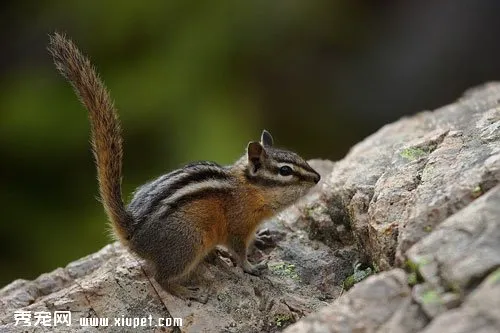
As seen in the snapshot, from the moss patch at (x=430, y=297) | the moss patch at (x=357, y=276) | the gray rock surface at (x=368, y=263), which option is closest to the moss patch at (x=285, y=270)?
the gray rock surface at (x=368, y=263)

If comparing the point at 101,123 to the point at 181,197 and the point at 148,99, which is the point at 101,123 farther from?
the point at 148,99

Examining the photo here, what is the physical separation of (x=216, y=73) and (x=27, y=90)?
2.20m

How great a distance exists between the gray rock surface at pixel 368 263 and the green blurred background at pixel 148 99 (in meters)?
3.21

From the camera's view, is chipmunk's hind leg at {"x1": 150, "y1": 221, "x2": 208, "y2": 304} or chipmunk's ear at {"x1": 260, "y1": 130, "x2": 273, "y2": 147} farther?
chipmunk's ear at {"x1": 260, "y1": 130, "x2": 273, "y2": 147}

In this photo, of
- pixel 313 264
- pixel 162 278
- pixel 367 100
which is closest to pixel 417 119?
pixel 313 264

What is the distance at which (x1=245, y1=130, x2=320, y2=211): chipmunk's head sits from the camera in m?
5.25

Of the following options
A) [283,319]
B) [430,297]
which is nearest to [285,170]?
[283,319]

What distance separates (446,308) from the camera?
3113 millimetres

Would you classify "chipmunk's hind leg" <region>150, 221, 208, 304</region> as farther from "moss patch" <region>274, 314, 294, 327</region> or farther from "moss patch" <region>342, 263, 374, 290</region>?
"moss patch" <region>342, 263, 374, 290</region>

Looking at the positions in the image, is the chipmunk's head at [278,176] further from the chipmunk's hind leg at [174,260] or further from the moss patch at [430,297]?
→ the moss patch at [430,297]

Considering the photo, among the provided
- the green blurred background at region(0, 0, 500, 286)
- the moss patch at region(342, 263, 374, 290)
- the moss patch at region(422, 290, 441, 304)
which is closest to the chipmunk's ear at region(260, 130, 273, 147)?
the moss patch at region(342, 263, 374, 290)

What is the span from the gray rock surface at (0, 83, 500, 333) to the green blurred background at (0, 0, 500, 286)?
3215mm

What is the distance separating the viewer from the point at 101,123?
4855 millimetres

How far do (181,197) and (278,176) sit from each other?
779 mm
